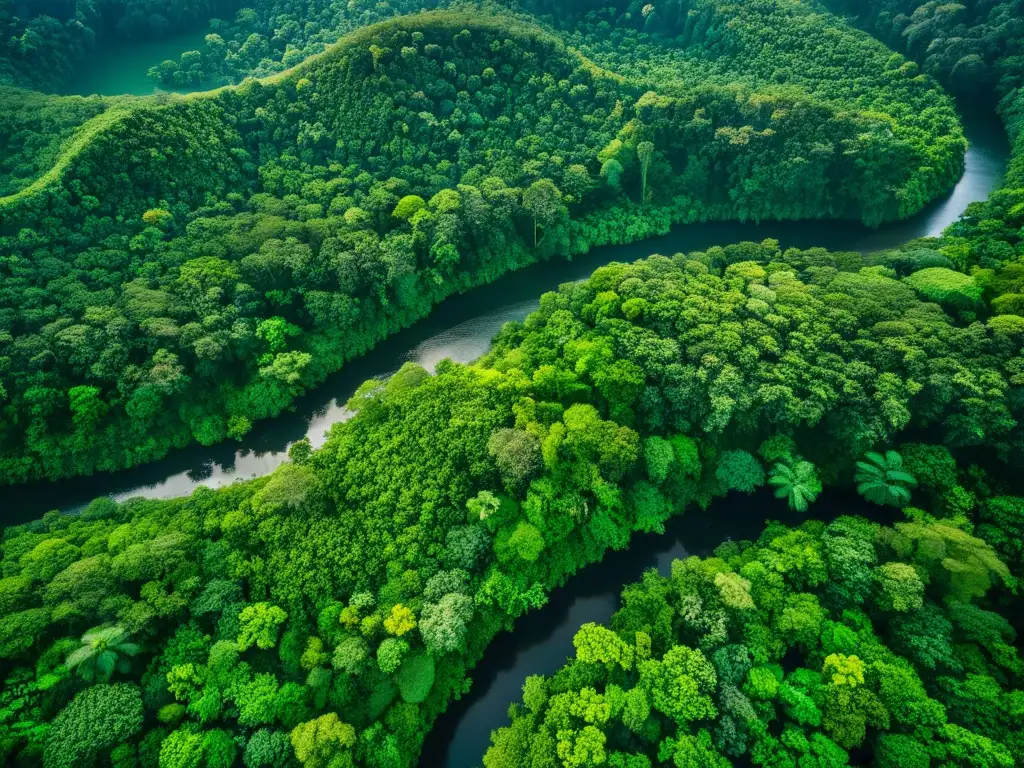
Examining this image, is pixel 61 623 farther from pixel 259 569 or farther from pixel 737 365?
pixel 737 365

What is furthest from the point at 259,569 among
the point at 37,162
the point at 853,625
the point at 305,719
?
the point at 37,162

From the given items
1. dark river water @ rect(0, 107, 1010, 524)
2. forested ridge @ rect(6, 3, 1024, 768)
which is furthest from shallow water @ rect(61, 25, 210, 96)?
dark river water @ rect(0, 107, 1010, 524)

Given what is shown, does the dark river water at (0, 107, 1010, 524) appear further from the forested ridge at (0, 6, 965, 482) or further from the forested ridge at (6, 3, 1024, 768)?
the forested ridge at (6, 3, 1024, 768)

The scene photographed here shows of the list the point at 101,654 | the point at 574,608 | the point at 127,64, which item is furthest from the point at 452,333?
the point at 127,64

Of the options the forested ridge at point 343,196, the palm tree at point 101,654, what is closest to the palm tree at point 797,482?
the forested ridge at point 343,196

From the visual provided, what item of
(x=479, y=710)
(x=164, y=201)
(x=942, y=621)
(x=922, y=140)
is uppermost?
(x=922, y=140)

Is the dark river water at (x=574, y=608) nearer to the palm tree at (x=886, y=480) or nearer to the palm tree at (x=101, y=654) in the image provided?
the palm tree at (x=886, y=480)
